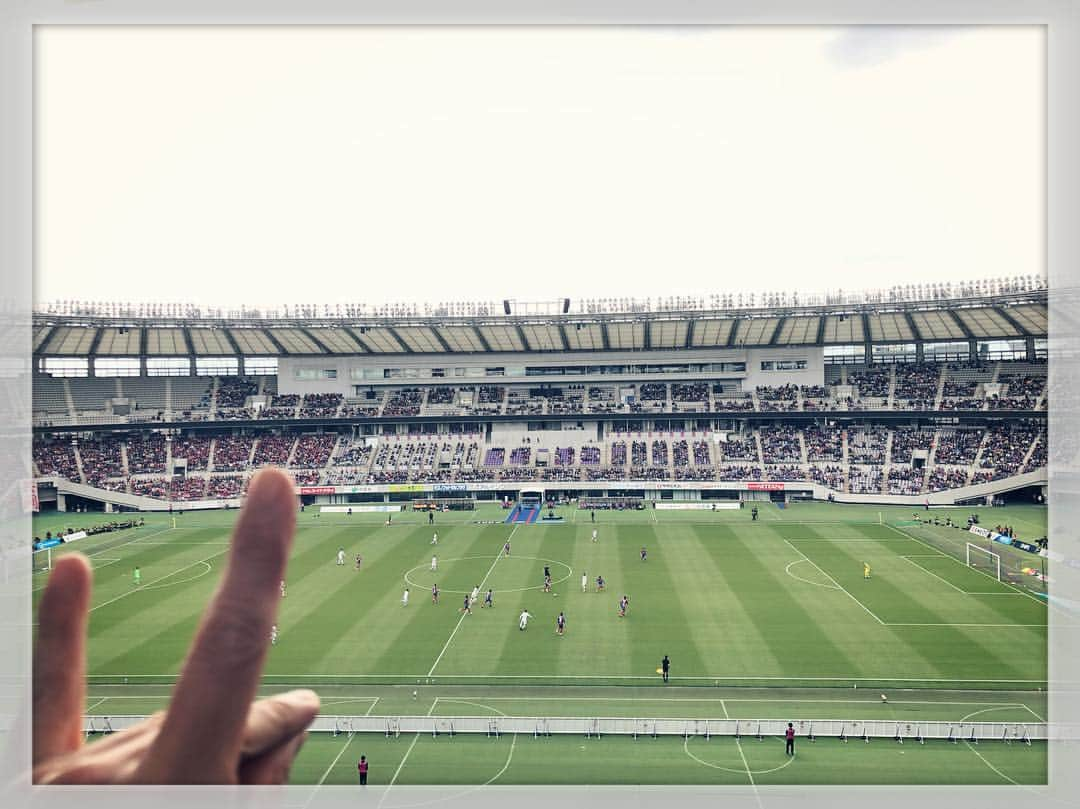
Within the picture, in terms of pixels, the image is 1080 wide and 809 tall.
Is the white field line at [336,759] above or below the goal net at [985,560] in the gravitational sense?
below

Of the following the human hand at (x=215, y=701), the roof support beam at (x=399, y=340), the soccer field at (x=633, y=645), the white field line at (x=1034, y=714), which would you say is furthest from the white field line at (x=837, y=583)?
the roof support beam at (x=399, y=340)

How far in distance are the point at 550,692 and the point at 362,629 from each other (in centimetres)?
602

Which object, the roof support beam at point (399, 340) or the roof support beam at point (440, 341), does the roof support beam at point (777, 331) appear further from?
the roof support beam at point (399, 340)

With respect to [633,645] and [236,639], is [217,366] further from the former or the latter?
[236,639]

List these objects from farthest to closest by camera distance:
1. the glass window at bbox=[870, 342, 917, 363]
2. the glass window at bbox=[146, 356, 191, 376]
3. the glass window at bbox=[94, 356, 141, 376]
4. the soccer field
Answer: the glass window at bbox=[146, 356, 191, 376]
the glass window at bbox=[870, 342, 917, 363]
the glass window at bbox=[94, 356, 141, 376]
the soccer field

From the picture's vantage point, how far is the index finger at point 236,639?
1.56 meters

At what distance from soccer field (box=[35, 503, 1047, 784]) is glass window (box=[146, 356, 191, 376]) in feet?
59.4

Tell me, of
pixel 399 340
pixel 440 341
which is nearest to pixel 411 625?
pixel 440 341

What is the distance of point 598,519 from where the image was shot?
3325 cm

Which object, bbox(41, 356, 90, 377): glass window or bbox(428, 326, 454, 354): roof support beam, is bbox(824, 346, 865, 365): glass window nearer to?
bbox(428, 326, 454, 354): roof support beam

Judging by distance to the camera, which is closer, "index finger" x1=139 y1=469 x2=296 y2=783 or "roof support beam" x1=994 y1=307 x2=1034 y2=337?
"index finger" x1=139 y1=469 x2=296 y2=783

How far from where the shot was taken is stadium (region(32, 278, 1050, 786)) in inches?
506

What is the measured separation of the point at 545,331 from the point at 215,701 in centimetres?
4127

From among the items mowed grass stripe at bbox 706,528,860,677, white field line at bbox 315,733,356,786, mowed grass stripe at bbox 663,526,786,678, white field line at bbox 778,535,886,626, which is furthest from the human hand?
white field line at bbox 778,535,886,626
